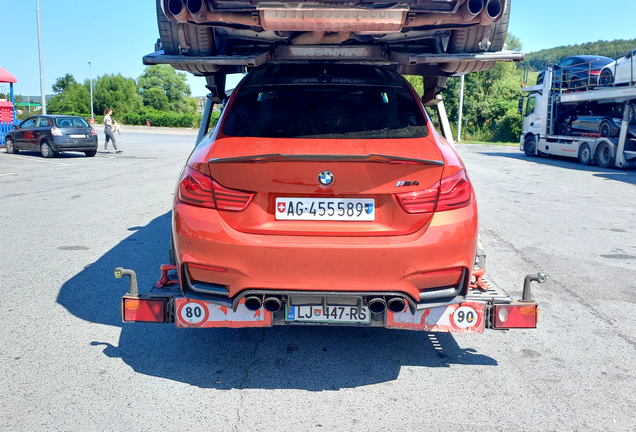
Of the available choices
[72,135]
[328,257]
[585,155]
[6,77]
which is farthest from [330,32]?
[6,77]

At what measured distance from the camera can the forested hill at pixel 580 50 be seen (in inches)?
5160

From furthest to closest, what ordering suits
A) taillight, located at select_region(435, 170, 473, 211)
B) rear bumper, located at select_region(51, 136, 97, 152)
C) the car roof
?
rear bumper, located at select_region(51, 136, 97, 152) < the car roof < taillight, located at select_region(435, 170, 473, 211)

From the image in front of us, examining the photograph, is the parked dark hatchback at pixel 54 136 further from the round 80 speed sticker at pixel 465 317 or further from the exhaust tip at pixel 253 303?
the round 80 speed sticker at pixel 465 317

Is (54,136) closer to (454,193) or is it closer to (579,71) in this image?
(579,71)

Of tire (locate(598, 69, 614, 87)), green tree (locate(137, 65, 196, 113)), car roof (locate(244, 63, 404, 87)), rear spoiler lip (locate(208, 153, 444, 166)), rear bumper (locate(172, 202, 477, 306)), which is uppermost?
green tree (locate(137, 65, 196, 113))

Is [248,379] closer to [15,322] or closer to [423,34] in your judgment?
[15,322]

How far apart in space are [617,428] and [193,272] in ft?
7.74

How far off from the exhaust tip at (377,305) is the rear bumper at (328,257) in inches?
2.6

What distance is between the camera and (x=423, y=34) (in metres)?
4.80

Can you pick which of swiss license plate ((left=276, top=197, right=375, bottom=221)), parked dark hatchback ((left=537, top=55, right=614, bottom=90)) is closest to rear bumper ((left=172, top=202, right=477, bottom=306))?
swiss license plate ((left=276, top=197, right=375, bottom=221))

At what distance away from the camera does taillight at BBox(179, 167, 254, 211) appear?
10.4 feet

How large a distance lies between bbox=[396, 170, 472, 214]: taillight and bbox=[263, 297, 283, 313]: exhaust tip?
0.85 meters

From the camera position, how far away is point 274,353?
13.0ft

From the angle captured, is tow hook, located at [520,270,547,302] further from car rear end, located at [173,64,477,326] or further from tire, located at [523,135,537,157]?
tire, located at [523,135,537,157]
